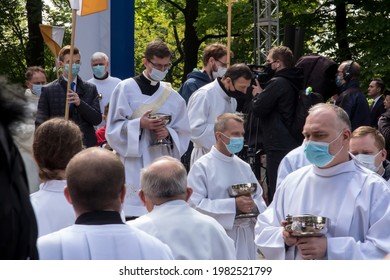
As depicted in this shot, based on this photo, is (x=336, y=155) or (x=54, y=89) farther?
(x=54, y=89)

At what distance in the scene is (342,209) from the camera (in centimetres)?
537

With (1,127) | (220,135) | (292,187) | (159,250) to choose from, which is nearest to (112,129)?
(220,135)

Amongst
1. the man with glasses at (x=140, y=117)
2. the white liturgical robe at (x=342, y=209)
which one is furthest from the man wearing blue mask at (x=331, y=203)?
the man with glasses at (x=140, y=117)

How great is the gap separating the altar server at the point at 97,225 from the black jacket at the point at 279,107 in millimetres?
6203

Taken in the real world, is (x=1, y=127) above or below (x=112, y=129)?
above

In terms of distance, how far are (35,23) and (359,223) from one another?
892 inches

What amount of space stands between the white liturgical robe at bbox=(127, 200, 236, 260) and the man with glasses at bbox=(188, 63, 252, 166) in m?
5.01

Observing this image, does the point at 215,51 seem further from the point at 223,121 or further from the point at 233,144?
the point at 233,144

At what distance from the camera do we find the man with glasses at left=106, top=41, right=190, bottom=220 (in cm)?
895

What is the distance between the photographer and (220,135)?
788cm

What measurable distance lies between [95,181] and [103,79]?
8.14 meters

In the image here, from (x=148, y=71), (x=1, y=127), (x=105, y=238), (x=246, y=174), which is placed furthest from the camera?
(x=148, y=71)

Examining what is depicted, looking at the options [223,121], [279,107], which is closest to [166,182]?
[223,121]

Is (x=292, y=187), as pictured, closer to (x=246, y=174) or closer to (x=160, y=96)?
(x=246, y=174)
